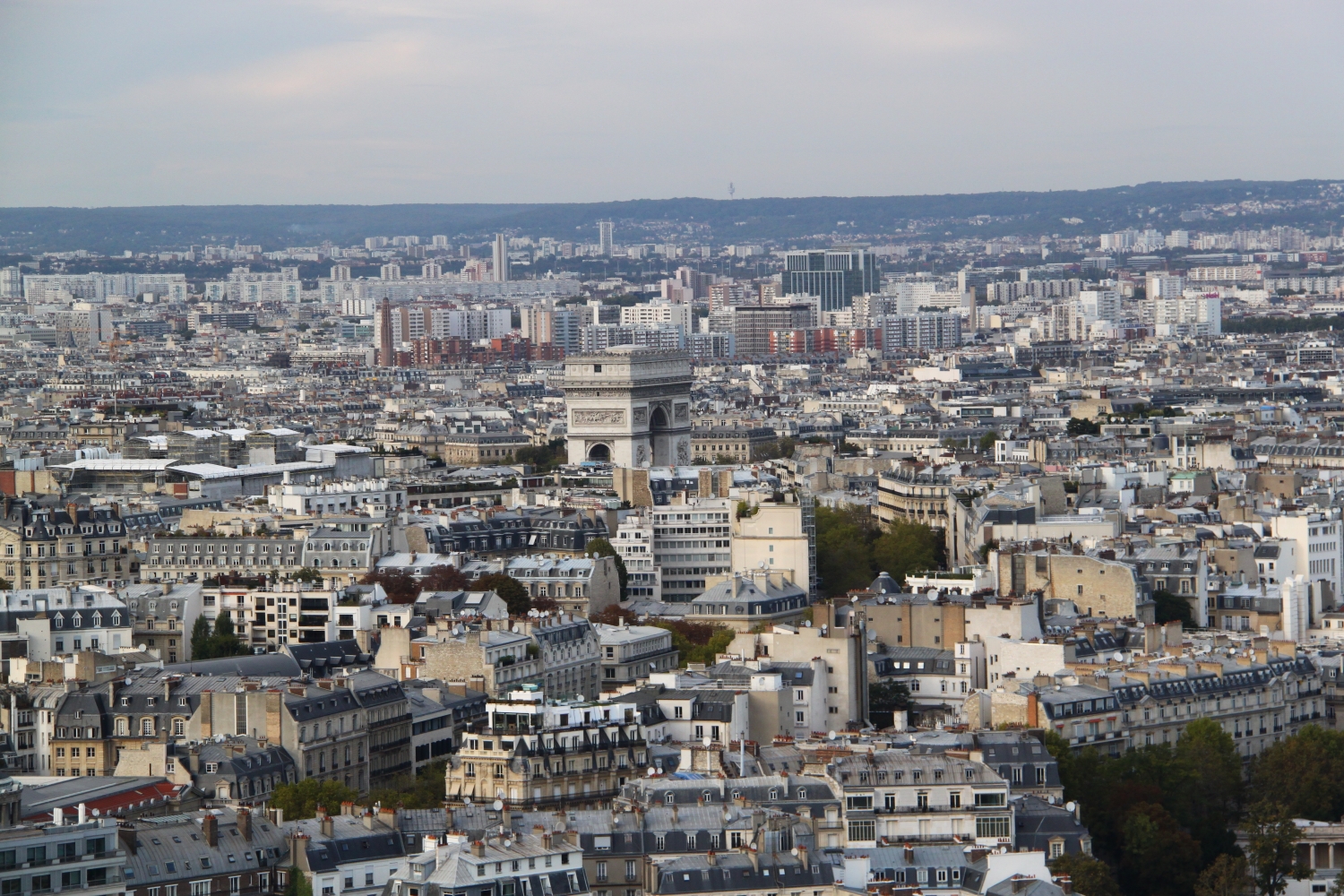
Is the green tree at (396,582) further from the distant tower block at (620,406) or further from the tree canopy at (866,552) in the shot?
the distant tower block at (620,406)

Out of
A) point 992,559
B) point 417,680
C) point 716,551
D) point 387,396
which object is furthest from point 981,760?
point 387,396

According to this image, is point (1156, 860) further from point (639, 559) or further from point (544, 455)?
point (544, 455)

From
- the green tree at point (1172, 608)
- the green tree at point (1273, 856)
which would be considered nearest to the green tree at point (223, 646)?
the green tree at point (1172, 608)

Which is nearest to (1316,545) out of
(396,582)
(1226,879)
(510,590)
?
(510,590)

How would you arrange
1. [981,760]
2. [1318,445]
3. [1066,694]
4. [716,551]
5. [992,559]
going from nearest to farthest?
1. [981,760]
2. [1066,694]
3. [992,559]
4. [716,551]
5. [1318,445]

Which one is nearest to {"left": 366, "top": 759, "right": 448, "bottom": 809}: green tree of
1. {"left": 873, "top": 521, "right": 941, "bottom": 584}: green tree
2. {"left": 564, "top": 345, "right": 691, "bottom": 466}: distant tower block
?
{"left": 873, "top": 521, "right": 941, "bottom": 584}: green tree

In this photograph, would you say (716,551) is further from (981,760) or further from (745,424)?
(745,424)
